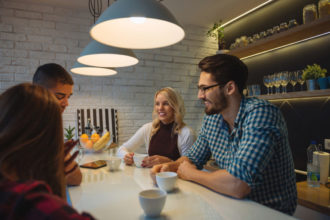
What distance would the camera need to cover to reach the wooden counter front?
1661 millimetres

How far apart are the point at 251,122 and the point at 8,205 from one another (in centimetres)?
98

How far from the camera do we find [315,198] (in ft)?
5.82

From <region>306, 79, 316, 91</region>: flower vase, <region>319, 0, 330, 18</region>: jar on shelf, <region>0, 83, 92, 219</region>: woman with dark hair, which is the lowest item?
<region>0, 83, 92, 219</region>: woman with dark hair

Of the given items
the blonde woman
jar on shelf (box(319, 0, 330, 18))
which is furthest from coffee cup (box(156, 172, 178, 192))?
jar on shelf (box(319, 0, 330, 18))

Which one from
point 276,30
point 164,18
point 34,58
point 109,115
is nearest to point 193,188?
point 164,18

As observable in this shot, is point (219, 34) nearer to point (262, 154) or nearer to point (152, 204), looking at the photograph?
point (262, 154)

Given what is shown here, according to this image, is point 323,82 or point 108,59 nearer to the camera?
point 108,59

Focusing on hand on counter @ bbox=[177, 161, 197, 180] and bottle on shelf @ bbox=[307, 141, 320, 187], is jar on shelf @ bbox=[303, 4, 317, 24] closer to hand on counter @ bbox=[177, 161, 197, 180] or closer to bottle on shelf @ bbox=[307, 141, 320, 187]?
bottle on shelf @ bbox=[307, 141, 320, 187]

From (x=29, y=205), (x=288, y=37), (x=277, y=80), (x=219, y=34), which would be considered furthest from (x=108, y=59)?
(x=219, y=34)

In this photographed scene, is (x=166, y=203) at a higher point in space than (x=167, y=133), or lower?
lower

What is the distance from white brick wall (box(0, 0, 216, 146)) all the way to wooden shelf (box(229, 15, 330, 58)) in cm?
104

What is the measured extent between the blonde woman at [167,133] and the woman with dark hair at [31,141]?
1517 millimetres

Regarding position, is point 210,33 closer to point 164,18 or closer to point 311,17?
point 311,17

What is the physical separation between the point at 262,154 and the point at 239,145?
0.49ft
